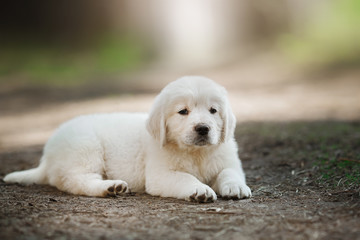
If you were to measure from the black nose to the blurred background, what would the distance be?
177 inches

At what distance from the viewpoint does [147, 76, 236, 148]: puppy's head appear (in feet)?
14.0

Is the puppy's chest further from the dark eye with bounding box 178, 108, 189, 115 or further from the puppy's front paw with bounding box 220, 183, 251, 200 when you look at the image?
the dark eye with bounding box 178, 108, 189, 115

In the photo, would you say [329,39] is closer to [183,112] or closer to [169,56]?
[169,56]

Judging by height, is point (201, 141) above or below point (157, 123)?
below

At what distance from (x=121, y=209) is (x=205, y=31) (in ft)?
59.9

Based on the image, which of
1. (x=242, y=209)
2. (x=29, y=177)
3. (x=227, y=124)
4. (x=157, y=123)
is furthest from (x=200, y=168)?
(x=29, y=177)

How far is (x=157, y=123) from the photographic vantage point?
4.53 metres

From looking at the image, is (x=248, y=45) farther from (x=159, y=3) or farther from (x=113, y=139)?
(x=113, y=139)

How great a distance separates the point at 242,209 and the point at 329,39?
15048 mm

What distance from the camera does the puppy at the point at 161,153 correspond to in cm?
432

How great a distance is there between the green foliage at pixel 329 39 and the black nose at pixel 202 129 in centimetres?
1159

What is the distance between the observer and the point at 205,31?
2128 centimetres

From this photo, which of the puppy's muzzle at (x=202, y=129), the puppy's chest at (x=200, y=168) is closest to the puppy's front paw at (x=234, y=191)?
the puppy's chest at (x=200, y=168)

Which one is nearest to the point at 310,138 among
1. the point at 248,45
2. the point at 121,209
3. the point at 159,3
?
the point at 121,209
